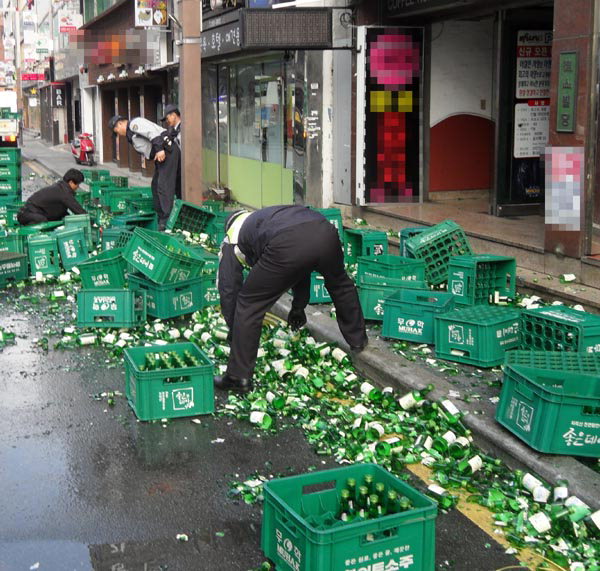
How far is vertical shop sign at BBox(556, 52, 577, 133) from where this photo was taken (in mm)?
9133

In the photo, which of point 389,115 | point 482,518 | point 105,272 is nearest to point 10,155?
point 389,115

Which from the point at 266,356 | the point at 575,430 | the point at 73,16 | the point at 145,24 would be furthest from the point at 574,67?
the point at 73,16

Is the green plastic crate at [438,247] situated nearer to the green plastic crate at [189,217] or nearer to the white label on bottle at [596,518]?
the green plastic crate at [189,217]

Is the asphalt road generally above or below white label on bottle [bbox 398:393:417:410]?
below

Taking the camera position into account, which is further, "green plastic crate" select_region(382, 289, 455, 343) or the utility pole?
the utility pole

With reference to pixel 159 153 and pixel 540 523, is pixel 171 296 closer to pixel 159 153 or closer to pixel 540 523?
pixel 540 523

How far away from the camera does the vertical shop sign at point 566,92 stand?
9133 millimetres

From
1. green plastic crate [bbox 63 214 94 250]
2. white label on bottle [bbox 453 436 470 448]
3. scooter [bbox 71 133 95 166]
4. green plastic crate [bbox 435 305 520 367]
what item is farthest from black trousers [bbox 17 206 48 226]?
scooter [bbox 71 133 95 166]

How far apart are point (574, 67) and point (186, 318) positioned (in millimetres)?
4512

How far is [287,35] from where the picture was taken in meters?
13.5

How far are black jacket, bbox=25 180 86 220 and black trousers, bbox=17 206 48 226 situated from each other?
4 cm

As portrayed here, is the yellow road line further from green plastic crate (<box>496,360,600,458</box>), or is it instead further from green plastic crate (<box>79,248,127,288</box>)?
green plastic crate (<box>79,248,127,288</box>)

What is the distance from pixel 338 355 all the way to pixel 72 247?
5.44 m

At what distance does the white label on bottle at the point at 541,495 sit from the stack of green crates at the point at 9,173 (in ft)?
50.5
